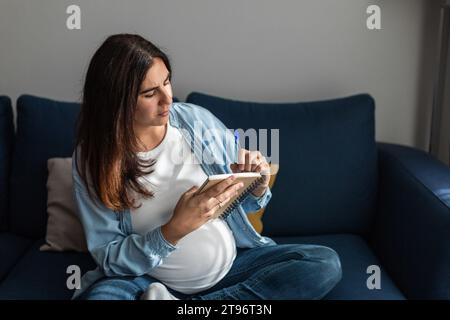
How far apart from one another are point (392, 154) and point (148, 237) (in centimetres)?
87

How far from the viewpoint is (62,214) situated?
1.85 meters

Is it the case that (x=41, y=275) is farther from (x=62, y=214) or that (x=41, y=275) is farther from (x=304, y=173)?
(x=304, y=173)

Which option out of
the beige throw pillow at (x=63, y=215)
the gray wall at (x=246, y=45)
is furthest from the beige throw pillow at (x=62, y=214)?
the gray wall at (x=246, y=45)

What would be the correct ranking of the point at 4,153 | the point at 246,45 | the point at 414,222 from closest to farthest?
1. the point at 414,222
2. the point at 4,153
3. the point at 246,45

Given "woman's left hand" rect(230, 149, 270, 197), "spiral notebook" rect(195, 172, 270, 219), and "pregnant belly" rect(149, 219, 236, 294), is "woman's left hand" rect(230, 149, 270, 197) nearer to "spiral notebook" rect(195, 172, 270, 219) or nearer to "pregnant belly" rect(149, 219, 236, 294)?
"spiral notebook" rect(195, 172, 270, 219)

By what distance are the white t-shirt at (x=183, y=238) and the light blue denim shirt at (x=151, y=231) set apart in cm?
4

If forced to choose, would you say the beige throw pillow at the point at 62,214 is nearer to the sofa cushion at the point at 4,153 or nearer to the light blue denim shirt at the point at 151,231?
the sofa cushion at the point at 4,153

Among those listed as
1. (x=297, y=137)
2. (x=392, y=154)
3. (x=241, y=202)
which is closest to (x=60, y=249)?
(x=241, y=202)

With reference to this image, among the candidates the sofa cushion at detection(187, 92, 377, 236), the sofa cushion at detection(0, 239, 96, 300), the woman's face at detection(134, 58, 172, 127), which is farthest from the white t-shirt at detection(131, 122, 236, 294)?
the sofa cushion at detection(187, 92, 377, 236)

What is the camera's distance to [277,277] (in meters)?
1.52

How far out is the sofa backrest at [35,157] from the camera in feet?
6.33

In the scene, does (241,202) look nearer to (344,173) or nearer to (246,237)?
(246,237)

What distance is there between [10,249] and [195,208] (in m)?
0.74

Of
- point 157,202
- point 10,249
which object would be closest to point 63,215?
point 10,249
